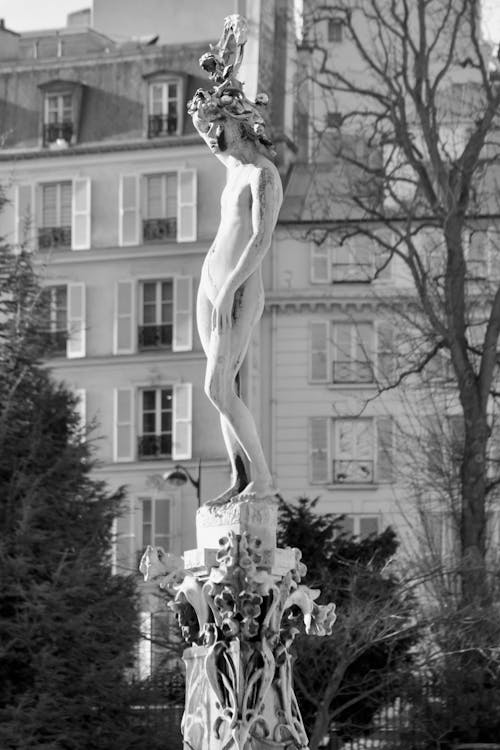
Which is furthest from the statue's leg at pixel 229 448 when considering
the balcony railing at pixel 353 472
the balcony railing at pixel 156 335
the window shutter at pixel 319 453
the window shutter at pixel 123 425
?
the balcony railing at pixel 156 335

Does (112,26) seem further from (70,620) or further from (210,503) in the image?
(210,503)

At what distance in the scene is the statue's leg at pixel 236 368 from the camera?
11.7 m

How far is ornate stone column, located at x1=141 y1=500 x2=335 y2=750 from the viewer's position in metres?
11.4

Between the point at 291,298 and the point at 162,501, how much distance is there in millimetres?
5908

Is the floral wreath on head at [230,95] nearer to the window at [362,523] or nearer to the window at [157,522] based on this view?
the window at [362,523]

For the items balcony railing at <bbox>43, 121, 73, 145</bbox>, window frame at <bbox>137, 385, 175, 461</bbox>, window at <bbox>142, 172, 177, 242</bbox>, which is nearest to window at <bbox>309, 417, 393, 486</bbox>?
window frame at <bbox>137, 385, 175, 461</bbox>

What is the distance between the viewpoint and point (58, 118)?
52531 millimetres

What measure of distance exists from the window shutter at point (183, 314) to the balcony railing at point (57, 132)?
4831 mm

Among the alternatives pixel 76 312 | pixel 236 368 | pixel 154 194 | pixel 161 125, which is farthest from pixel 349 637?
pixel 161 125

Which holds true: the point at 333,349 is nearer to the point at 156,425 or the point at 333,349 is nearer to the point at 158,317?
the point at 158,317

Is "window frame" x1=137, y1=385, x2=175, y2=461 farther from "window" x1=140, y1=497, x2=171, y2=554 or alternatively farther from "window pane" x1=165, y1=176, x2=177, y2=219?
"window pane" x1=165, y1=176, x2=177, y2=219

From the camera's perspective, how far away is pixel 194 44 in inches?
2072

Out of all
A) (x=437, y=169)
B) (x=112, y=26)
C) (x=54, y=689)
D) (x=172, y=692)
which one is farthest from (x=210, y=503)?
(x=112, y=26)

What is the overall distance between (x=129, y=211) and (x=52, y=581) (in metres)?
25.9
